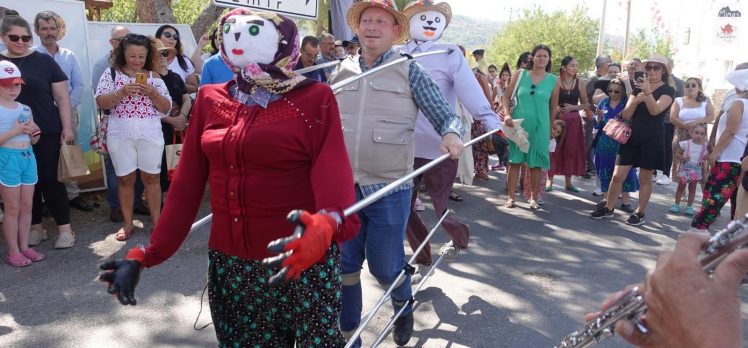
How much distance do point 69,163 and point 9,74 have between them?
965 millimetres

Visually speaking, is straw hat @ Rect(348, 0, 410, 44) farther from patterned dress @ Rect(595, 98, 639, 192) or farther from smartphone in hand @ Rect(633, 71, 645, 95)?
patterned dress @ Rect(595, 98, 639, 192)

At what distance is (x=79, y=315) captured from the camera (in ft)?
13.7

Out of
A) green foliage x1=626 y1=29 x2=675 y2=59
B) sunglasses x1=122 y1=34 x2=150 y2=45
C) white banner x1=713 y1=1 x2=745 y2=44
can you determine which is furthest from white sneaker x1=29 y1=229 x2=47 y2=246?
green foliage x1=626 y1=29 x2=675 y2=59

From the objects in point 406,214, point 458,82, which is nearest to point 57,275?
point 406,214

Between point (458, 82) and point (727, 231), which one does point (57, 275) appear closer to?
point (458, 82)

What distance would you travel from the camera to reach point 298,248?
6.06 ft

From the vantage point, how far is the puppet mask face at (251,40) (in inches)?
93.8

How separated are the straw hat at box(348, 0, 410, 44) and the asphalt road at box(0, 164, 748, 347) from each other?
72.6 inches

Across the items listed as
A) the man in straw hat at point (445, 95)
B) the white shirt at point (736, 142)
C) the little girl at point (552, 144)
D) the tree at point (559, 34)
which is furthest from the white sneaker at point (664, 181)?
the tree at point (559, 34)

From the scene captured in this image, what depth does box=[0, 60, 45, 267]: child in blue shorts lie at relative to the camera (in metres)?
5.00

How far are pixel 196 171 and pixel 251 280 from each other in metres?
0.48

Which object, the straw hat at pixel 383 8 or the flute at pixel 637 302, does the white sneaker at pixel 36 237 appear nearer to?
the straw hat at pixel 383 8

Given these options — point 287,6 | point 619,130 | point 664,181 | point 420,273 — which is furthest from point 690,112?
point 287,6

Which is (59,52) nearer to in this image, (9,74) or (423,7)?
(9,74)
